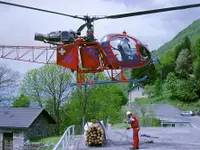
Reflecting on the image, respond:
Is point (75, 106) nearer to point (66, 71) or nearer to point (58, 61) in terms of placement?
point (66, 71)

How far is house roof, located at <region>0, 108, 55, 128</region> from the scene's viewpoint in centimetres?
3316

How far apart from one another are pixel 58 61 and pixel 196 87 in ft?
192

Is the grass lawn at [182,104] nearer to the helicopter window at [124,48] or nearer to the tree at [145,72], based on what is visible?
the tree at [145,72]

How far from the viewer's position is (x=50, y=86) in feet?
145

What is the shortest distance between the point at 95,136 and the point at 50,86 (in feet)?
93.6

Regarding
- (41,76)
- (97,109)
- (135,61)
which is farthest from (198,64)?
(135,61)

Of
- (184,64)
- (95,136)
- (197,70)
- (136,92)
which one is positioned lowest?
(95,136)

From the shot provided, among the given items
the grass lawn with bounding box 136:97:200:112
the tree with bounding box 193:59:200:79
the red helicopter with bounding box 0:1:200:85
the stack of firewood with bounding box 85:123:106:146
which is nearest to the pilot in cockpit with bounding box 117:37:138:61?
the red helicopter with bounding box 0:1:200:85

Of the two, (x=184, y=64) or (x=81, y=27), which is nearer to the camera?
(x=81, y=27)

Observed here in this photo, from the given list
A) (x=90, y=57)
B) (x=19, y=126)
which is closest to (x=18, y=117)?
(x=19, y=126)

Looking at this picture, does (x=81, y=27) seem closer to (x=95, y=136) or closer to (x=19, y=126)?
(x=95, y=136)

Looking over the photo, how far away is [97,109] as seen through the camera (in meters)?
44.8

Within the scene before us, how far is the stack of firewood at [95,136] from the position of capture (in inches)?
635

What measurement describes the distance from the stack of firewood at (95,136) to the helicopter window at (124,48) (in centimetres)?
366
